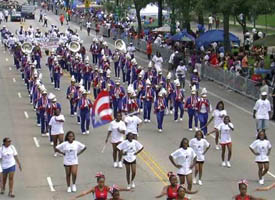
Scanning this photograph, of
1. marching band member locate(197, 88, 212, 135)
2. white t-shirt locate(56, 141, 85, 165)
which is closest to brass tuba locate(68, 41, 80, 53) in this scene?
marching band member locate(197, 88, 212, 135)

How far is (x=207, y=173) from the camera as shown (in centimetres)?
2094

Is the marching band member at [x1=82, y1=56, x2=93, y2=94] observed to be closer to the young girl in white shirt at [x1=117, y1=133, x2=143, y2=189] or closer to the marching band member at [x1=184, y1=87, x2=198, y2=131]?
the marching band member at [x1=184, y1=87, x2=198, y2=131]

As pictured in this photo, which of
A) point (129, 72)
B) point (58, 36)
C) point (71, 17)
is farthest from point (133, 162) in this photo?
point (71, 17)

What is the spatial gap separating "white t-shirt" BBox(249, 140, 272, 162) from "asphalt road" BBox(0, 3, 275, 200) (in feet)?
2.33

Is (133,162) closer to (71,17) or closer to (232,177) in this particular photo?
(232,177)

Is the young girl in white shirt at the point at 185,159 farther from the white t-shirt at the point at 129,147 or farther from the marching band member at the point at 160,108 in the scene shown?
the marching band member at the point at 160,108

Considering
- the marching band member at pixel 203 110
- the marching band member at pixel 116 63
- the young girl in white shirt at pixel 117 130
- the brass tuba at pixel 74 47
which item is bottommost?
the marching band member at pixel 116 63

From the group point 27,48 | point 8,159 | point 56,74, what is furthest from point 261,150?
point 27,48

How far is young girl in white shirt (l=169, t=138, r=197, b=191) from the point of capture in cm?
1767

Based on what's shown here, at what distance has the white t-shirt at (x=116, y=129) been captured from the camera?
68.5ft

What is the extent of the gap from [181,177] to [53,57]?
21.4 metres

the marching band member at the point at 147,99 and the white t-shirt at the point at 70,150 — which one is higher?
the white t-shirt at the point at 70,150

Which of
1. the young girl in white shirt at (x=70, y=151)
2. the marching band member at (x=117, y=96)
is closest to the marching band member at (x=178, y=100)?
the marching band member at (x=117, y=96)

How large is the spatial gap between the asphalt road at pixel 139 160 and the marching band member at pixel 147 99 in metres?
0.33
